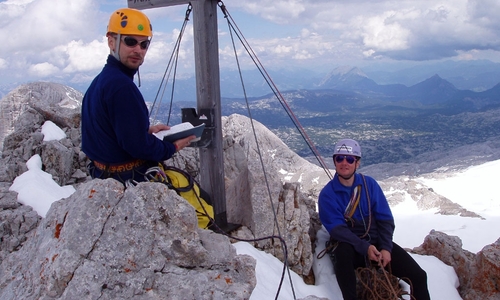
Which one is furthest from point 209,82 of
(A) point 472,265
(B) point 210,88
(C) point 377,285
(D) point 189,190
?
(A) point 472,265

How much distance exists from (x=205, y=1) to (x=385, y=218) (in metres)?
5.28

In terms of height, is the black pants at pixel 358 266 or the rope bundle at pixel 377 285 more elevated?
the black pants at pixel 358 266

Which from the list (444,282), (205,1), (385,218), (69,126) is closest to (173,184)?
(205,1)

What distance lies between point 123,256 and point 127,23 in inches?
99.2

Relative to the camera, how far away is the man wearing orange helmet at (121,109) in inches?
→ 163

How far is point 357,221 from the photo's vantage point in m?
7.34

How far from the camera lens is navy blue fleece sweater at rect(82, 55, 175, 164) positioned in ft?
13.5

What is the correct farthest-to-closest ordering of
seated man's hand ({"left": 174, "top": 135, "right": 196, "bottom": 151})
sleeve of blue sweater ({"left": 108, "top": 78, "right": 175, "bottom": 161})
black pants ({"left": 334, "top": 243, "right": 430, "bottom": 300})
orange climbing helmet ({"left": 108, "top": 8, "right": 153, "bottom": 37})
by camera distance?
black pants ({"left": 334, "top": 243, "right": 430, "bottom": 300}) → seated man's hand ({"left": 174, "top": 135, "right": 196, "bottom": 151}) → orange climbing helmet ({"left": 108, "top": 8, "right": 153, "bottom": 37}) → sleeve of blue sweater ({"left": 108, "top": 78, "right": 175, "bottom": 161})

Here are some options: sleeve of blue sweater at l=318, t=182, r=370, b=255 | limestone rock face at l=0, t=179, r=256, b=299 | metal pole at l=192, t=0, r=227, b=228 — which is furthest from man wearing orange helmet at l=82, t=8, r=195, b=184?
sleeve of blue sweater at l=318, t=182, r=370, b=255

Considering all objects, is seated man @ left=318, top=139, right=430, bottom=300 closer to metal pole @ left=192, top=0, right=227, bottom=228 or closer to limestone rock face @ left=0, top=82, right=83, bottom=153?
metal pole @ left=192, top=0, right=227, bottom=228

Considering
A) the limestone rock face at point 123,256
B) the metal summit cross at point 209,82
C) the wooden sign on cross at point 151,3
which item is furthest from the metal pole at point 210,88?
the limestone rock face at point 123,256

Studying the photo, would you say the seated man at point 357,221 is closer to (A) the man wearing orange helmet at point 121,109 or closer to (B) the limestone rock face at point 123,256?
(B) the limestone rock face at point 123,256

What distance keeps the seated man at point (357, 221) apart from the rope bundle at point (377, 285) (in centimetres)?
15

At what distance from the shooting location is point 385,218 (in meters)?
7.25
